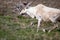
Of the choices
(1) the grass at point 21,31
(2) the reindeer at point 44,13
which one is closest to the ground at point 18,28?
(1) the grass at point 21,31

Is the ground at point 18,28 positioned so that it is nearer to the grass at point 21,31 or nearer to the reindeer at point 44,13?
the grass at point 21,31

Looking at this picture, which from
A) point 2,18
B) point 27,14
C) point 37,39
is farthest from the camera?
point 27,14

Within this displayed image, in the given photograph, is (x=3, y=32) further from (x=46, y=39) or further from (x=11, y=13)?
(x=11, y=13)

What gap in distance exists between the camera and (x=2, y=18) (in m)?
8.22

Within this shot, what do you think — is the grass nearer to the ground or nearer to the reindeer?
the ground

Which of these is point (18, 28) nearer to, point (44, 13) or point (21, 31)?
point (21, 31)

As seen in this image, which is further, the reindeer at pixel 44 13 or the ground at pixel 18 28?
the reindeer at pixel 44 13

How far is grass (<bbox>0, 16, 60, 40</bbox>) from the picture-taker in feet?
21.0

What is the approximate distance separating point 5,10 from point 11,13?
17.3 inches

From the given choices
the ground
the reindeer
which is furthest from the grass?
the reindeer

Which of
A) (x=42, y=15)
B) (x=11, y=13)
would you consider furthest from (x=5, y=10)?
(x=42, y=15)

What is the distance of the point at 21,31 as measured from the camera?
693 cm

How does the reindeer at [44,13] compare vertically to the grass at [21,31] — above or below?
above

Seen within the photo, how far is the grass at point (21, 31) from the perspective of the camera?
21.0ft
